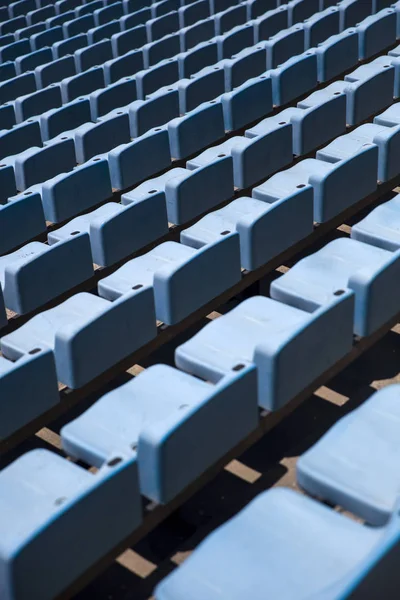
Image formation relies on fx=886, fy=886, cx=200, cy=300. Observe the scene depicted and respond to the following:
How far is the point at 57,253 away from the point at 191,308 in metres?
0.27

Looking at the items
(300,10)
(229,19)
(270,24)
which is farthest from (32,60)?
(300,10)

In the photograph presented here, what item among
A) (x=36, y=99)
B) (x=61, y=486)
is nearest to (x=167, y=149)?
(x=36, y=99)

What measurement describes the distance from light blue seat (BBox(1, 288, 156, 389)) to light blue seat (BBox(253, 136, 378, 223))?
380 mm

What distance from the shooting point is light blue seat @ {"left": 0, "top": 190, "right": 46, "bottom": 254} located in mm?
1807

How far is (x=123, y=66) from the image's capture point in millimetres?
2848

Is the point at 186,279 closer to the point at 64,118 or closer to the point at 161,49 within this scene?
the point at 64,118

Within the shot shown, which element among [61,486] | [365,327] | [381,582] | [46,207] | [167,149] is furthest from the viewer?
[167,149]

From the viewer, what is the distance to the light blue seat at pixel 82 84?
2.72 meters

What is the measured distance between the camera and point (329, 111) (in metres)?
2.03

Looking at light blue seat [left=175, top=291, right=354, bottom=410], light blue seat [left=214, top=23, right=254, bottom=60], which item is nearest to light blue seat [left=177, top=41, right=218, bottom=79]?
light blue seat [left=214, top=23, right=254, bottom=60]

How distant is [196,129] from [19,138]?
0.55 m

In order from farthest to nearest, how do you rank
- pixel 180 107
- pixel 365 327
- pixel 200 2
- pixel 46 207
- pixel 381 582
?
pixel 200 2, pixel 180 107, pixel 46 207, pixel 365 327, pixel 381 582

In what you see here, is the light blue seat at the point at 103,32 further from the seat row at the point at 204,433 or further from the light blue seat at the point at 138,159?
the seat row at the point at 204,433

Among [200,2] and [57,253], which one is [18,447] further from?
[200,2]
